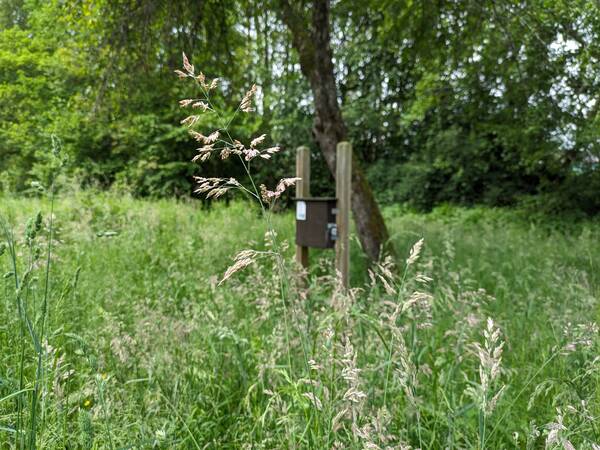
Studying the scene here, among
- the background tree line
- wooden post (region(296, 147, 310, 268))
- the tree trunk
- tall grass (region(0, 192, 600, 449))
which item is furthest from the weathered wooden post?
the background tree line

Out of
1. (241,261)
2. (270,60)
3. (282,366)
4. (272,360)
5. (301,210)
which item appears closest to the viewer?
(241,261)

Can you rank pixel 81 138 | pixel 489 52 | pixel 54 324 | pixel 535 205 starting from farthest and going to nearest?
pixel 81 138, pixel 535 205, pixel 489 52, pixel 54 324

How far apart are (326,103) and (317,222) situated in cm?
193

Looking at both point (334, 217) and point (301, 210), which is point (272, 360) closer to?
point (334, 217)

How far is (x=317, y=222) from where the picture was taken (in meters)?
4.16

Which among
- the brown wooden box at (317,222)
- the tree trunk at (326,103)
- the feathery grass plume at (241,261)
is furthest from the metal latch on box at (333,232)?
the feathery grass plume at (241,261)

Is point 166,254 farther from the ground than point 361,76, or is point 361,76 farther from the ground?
point 361,76

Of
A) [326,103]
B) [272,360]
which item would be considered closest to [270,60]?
[326,103]

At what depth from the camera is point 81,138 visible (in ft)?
48.2

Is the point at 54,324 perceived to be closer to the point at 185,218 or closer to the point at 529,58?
the point at 185,218

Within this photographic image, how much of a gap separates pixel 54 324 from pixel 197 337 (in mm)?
686

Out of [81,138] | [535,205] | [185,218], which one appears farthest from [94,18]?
[535,205]

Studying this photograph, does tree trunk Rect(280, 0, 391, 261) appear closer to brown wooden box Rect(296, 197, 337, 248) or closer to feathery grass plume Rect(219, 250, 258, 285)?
brown wooden box Rect(296, 197, 337, 248)

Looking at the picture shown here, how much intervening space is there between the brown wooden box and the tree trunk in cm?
127
